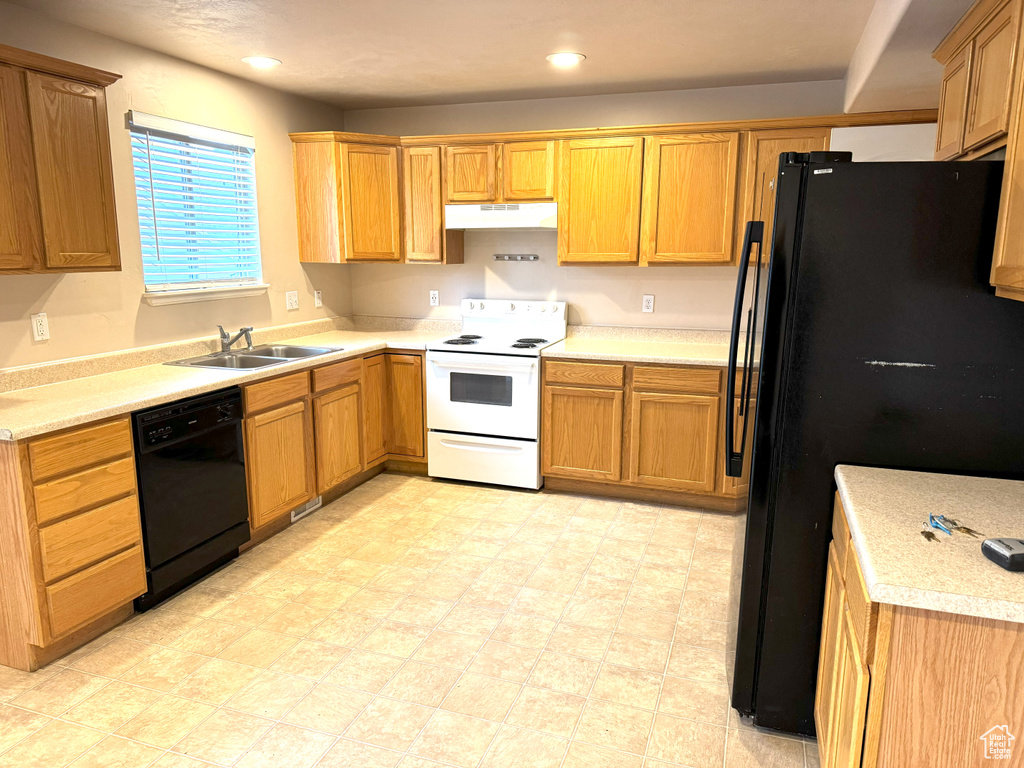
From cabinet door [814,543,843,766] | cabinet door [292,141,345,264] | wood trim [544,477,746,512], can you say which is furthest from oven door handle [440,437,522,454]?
cabinet door [814,543,843,766]

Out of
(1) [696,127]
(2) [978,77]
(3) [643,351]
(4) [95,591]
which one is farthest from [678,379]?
(4) [95,591]

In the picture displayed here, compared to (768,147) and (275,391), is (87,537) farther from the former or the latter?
(768,147)

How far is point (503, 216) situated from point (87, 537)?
2.80 m

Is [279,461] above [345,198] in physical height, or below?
below

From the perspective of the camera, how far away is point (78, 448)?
241 cm

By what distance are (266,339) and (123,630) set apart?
1.93 meters

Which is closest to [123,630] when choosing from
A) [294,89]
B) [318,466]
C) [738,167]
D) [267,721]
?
[267,721]

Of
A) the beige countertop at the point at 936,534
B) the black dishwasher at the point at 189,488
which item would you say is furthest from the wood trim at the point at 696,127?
the beige countertop at the point at 936,534

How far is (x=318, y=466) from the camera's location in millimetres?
3807

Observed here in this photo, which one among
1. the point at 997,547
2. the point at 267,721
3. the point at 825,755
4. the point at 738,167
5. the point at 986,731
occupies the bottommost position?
the point at 267,721

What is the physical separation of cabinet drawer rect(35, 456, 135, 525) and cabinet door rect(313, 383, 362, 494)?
123 centimetres

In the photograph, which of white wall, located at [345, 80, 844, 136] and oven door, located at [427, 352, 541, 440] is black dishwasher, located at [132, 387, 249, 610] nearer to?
oven door, located at [427, 352, 541, 440]

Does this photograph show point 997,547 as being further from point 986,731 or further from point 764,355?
point 764,355

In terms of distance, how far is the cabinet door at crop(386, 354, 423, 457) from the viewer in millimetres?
4363
